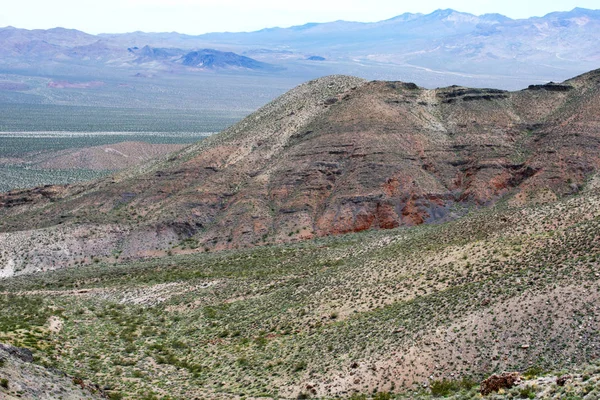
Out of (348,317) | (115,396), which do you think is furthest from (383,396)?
(115,396)

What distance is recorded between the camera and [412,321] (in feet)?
91.3

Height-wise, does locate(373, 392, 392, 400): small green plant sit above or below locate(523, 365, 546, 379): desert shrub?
below

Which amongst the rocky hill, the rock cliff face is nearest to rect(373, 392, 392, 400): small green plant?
the rocky hill

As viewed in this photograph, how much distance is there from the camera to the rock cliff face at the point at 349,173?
55844mm

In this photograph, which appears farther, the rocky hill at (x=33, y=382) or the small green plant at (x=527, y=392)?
the rocky hill at (x=33, y=382)

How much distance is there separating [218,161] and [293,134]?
767cm

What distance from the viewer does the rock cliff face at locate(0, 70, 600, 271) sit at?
55.8 m

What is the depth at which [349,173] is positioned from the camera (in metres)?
60.1

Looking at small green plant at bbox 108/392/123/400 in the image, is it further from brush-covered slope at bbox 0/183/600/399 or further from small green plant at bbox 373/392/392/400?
small green plant at bbox 373/392/392/400

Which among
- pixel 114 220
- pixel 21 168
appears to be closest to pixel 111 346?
pixel 114 220

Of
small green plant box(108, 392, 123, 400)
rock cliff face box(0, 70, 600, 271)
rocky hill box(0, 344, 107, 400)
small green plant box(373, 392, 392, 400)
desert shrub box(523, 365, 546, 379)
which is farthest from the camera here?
rock cliff face box(0, 70, 600, 271)

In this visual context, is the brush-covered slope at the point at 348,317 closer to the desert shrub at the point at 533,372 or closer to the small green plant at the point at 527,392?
the desert shrub at the point at 533,372

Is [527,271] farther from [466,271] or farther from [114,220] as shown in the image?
[114,220]

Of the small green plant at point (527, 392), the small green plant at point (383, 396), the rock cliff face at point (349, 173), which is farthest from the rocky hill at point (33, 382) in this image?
the rock cliff face at point (349, 173)
